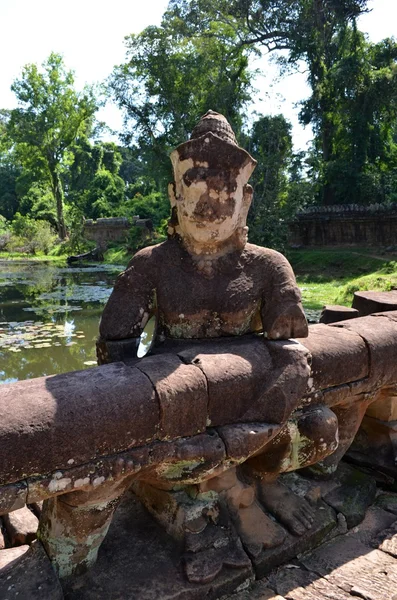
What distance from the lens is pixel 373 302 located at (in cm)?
364

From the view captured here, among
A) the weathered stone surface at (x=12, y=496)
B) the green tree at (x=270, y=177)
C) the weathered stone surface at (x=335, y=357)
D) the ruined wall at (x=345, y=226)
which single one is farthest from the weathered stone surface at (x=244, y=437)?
the green tree at (x=270, y=177)

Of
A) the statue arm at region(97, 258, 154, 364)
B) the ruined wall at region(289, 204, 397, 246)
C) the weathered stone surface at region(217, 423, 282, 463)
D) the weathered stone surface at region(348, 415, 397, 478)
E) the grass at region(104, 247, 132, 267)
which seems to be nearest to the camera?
the weathered stone surface at region(217, 423, 282, 463)

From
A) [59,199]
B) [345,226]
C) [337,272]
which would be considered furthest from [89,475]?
[59,199]

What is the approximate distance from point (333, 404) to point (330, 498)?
56 cm

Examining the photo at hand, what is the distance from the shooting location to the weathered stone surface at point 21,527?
2.42 meters

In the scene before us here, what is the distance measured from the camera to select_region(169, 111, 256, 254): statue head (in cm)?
244

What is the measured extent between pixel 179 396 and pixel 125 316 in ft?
1.93

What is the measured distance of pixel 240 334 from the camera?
2551mm

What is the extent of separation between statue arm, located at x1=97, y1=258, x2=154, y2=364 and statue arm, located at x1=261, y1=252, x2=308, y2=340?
0.60 meters

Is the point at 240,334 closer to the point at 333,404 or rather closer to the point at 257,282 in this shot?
the point at 257,282

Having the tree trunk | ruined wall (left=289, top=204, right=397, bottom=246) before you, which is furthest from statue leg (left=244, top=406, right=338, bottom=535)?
the tree trunk

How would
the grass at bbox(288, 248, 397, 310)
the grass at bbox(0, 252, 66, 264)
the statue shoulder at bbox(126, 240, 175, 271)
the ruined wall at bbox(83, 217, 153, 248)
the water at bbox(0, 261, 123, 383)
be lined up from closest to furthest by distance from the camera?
the statue shoulder at bbox(126, 240, 175, 271)
the water at bbox(0, 261, 123, 383)
the grass at bbox(288, 248, 397, 310)
the ruined wall at bbox(83, 217, 153, 248)
the grass at bbox(0, 252, 66, 264)

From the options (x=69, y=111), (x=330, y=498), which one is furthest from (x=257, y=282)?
(x=69, y=111)

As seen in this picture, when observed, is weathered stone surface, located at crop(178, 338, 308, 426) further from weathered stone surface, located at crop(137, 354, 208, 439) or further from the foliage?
the foliage
